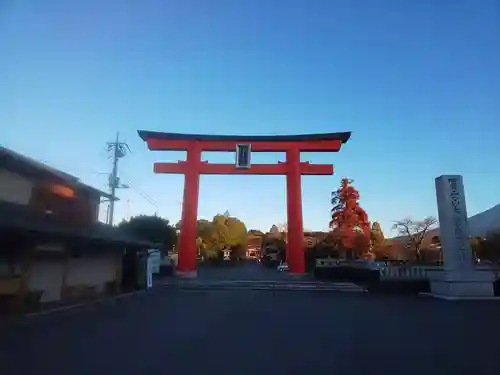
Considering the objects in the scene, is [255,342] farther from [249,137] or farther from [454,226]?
[249,137]

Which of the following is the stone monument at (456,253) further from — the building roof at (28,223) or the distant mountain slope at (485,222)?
the building roof at (28,223)

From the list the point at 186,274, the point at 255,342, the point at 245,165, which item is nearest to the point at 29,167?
the point at 255,342

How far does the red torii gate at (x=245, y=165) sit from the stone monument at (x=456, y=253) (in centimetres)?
906

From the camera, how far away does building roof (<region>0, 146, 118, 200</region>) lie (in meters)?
10.5

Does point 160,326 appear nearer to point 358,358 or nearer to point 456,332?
point 358,358

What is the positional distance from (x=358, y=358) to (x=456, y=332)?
3.46 m

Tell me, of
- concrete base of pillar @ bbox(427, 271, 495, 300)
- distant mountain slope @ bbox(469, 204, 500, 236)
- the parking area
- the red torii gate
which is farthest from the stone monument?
the red torii gate

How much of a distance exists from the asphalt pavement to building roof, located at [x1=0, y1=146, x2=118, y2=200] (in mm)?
4700

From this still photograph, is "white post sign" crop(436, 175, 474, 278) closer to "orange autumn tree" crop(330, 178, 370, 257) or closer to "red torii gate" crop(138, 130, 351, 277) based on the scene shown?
"red torii gate" crop(138, 130, 351, 277)

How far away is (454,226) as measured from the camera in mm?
14891

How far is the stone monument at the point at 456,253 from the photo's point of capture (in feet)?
46.8

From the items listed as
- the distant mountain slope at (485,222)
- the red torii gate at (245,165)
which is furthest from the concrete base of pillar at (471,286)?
the red torii gate at (245,165)

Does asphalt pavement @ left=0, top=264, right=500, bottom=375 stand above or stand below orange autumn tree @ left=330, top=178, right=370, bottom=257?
below

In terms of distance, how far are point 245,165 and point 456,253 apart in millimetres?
13140
